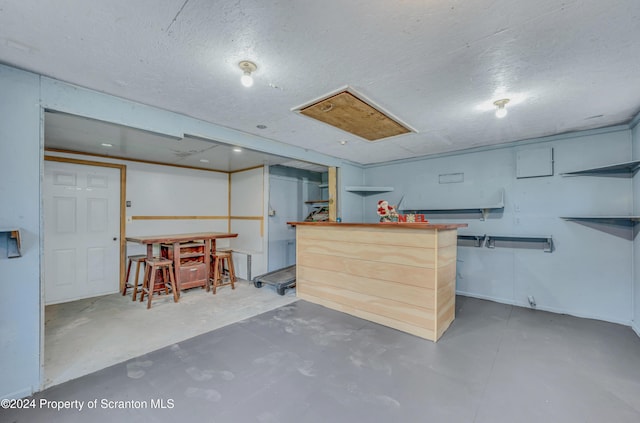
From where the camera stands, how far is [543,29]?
1540 mm

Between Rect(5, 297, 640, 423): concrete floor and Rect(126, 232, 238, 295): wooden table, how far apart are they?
166 centimetres

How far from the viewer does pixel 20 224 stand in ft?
6.31

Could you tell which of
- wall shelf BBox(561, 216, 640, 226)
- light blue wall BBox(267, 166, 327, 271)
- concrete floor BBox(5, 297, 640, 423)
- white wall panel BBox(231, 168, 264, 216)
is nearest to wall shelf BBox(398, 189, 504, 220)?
wall shelf BBox(561, 216, 640, 226)

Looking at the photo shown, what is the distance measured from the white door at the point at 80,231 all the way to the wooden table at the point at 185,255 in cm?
51

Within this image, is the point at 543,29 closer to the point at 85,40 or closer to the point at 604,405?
the point at 604,405

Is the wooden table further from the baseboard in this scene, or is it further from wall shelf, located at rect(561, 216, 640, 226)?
wall shelf, located at rect(561, 216, 640, 226)

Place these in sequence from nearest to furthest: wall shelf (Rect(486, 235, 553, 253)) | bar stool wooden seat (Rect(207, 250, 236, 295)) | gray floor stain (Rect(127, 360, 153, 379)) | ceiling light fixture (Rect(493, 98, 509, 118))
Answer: gray floor stain (Rect(127, 360, 153, 379))
ceiling light fixture (Rect(493, 98, 509, 118))
wall shelf (Rect(486, 235, 553, 253))
bar stool wooden seat (Rect(207, 250, 236, 295))

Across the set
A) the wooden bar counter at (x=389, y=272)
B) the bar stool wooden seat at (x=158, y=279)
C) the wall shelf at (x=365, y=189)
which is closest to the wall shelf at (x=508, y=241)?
the wooden bar counter at (x=389, y=272)

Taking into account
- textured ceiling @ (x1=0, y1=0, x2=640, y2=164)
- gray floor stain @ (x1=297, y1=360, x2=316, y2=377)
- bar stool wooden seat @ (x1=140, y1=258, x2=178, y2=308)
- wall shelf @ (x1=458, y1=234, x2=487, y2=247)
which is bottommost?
gray floor stain @ (x1=297, y1=360, x2=316, y2=377)

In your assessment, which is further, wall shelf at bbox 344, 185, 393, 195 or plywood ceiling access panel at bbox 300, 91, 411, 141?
wall shelf at bbox 344, 185, 393, 195

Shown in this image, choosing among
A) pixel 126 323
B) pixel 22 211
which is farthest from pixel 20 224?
pixel 126 323

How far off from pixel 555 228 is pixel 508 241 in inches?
22.5

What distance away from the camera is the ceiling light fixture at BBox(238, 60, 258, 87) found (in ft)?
6.23

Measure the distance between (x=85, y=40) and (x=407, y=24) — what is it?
1950 mm
